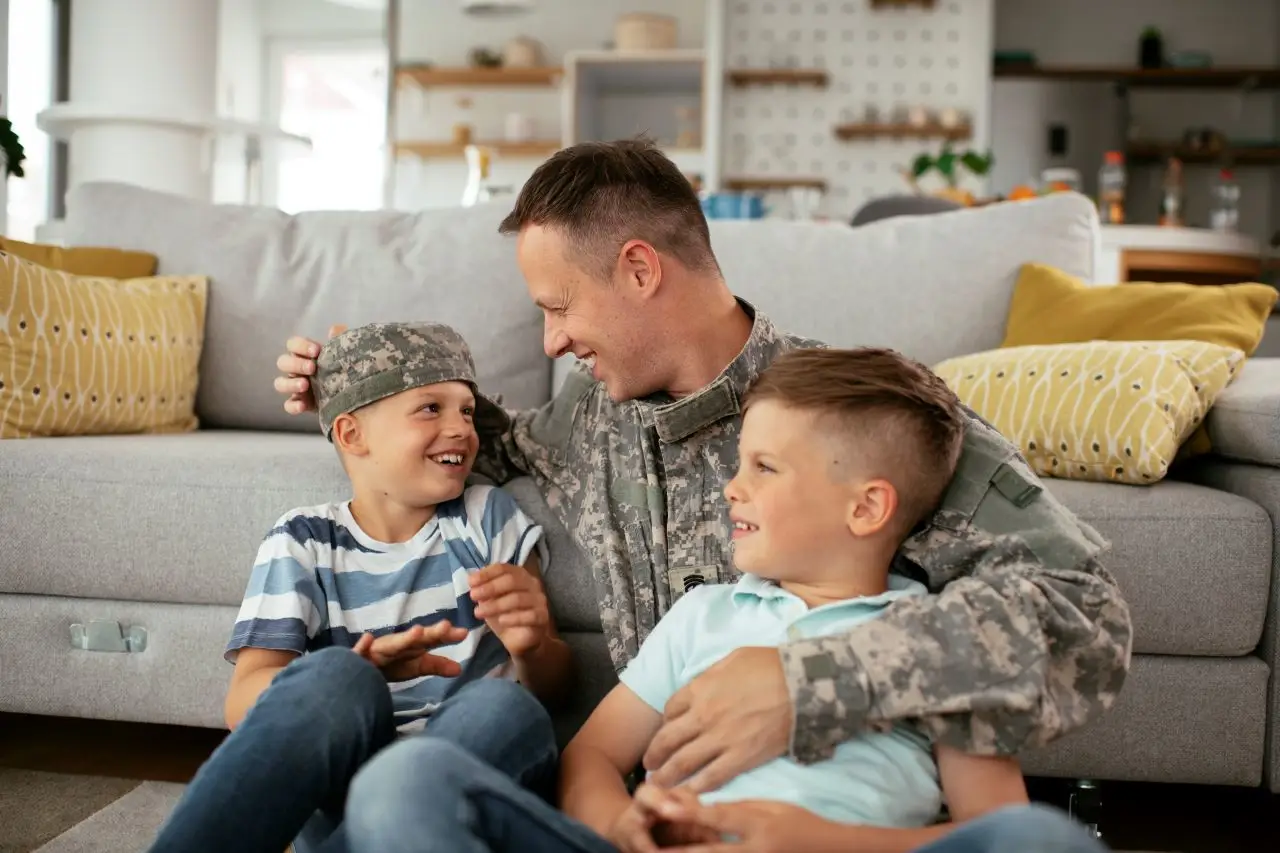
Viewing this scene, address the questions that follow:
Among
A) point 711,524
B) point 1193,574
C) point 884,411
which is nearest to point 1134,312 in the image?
point 1193,574

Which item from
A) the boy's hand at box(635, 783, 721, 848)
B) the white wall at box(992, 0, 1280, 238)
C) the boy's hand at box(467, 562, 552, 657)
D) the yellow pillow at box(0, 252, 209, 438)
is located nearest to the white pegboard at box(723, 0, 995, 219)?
the white wall at box(992, 0, 1280, 238)

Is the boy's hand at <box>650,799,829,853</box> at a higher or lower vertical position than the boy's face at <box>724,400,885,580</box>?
lower

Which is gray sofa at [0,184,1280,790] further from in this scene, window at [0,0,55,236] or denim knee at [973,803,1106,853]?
window at [0,0,55,236]

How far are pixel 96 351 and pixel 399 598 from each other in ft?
3.28

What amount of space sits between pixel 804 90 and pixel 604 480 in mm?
6075

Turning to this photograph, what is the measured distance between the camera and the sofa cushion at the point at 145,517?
1753 millimetres

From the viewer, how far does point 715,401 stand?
4.58ft

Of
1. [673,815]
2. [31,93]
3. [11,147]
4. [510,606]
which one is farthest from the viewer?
[31,93]

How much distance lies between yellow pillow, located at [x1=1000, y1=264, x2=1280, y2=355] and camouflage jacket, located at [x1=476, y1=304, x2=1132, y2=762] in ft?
2.66

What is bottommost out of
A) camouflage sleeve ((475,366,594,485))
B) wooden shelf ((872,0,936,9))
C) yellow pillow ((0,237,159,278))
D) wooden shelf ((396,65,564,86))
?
camouflage sleeve ((475,366,594,485))

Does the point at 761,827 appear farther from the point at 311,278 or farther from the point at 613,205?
the point at 311,278

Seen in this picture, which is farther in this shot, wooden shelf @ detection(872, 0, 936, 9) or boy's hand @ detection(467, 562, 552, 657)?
wooden shelf @ detection(872, 0, 936, 9)

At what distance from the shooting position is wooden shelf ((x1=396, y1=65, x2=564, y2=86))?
7.48 metres

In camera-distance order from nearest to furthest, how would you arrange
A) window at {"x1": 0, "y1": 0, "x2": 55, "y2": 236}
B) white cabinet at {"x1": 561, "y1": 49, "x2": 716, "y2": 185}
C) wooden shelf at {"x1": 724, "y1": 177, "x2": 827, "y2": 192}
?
window at {"x1": 0, "y1": 0, "x2": 55, "y2": 236} < white cabinet at {"x1": 561, "y1": 49, "x2": 716, "y2": 185} < wooden shelf at {"x1": 724, "y1": 177, "x2": 827, "y2": 192}
